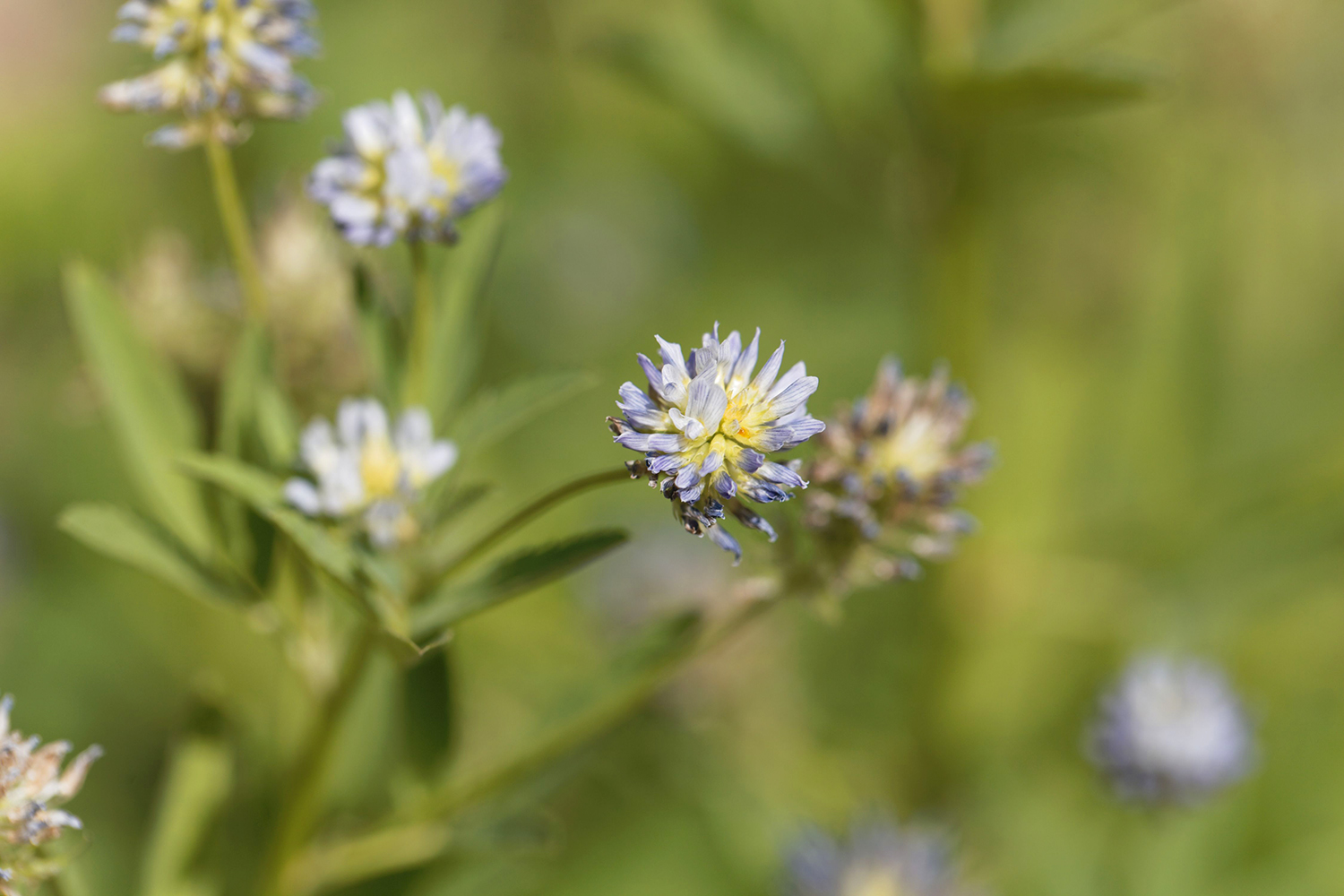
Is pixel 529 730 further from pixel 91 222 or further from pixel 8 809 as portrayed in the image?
pixel 91 222

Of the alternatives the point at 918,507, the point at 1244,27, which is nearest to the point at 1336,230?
the point at 1244,27

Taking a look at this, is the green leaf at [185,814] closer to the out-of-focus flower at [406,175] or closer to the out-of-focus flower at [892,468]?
the out-of-focus flower at [406,175]

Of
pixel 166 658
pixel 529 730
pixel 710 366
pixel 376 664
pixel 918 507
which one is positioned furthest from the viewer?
pixel 166 658

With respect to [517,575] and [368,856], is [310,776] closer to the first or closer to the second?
[368,856]

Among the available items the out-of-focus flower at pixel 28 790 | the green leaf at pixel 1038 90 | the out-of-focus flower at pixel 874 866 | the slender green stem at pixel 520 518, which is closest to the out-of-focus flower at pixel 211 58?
the slender green stem at pixel 520 518

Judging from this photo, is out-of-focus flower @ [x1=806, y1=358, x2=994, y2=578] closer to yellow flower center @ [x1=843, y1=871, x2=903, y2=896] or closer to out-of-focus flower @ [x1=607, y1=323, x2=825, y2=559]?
out-of-focus flower @ [x1=607, y1=323, x2=825, y2=559]

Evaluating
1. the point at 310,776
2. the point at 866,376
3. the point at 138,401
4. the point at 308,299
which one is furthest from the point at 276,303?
the point at 866,376
